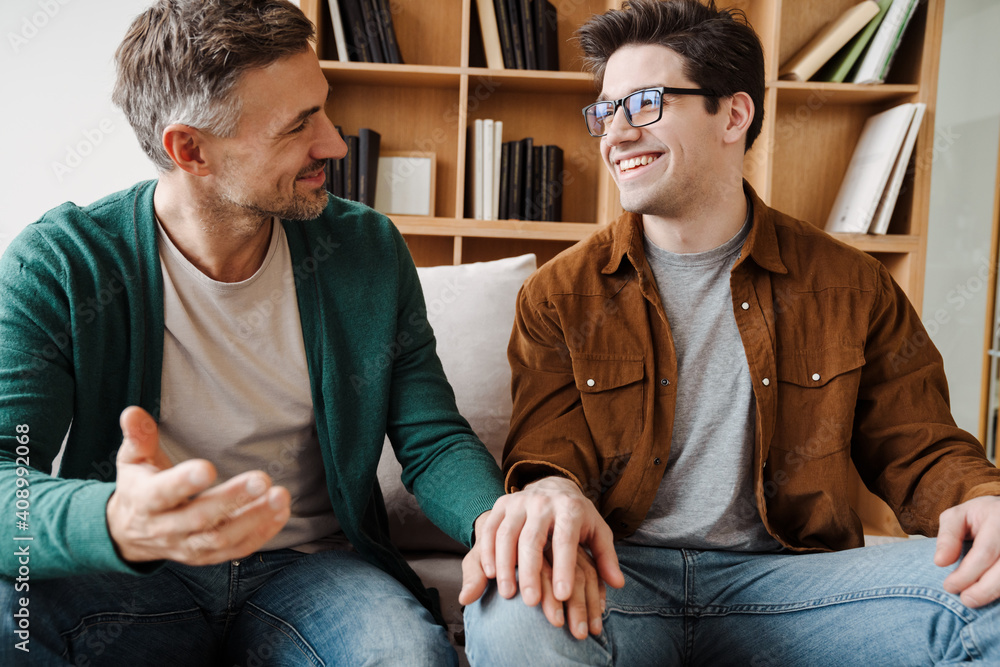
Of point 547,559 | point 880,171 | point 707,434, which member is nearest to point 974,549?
point 707,434

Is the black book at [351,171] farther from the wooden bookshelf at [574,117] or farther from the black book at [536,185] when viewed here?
the black book at [536,185]

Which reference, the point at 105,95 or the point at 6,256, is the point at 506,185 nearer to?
the point at 105,95

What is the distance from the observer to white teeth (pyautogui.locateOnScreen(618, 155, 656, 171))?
1.33 metres

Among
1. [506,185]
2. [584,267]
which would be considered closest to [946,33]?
[506,185]

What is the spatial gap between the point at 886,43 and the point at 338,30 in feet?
5.30

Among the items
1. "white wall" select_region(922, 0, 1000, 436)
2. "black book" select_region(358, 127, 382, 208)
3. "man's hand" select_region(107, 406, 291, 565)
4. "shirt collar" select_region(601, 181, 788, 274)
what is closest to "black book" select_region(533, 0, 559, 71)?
"black book" select_region(358, 127, 382, 208)

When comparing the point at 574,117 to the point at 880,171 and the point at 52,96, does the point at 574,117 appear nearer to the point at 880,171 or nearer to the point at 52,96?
the point at 880,171

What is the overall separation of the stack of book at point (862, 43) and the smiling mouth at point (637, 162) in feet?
3.88

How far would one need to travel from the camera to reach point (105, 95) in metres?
2.45

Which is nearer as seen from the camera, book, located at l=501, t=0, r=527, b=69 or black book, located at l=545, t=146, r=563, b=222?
book, located at l=501, t=0, r=527, b=69

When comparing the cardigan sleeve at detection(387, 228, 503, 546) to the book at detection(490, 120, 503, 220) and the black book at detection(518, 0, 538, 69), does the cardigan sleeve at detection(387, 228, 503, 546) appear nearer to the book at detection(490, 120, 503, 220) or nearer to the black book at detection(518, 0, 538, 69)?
the book at detection(490, 120, 503, 220)

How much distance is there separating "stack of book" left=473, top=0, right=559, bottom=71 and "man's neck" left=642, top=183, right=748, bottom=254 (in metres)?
1.23

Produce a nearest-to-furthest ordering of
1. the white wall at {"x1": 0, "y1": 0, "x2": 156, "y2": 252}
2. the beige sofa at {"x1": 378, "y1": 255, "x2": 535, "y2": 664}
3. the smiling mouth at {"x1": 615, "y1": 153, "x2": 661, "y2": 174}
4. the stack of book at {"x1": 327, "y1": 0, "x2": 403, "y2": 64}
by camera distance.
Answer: the smiling mouth at {"x1": 615, "y1": 153, "x2": 661, "y2": 174}, the beige sofa at {"x1": 378, "y1": 255, "x2": 535, "y2": 664}, the stack of book at {"x1": 327, "y1": 0, "x2": 403, "y2": 64}, the white wall at {"x1": 0, "y1": 0, "x2": 156, "y2": 252}

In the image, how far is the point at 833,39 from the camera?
2.22m
